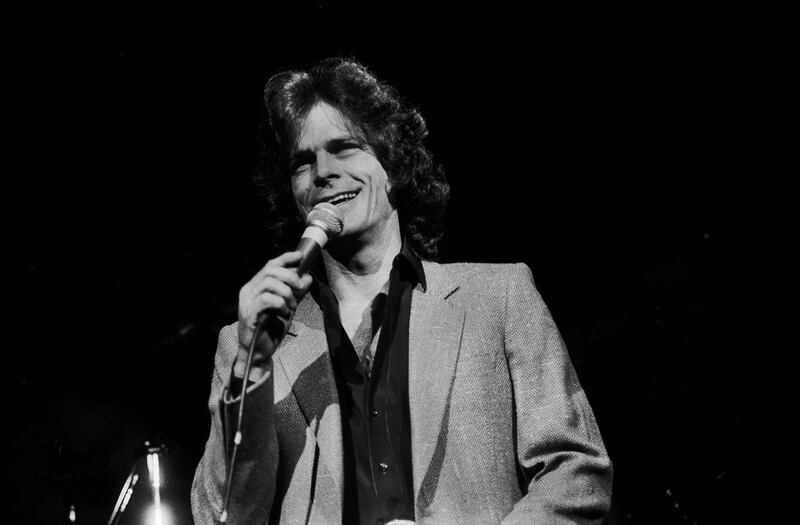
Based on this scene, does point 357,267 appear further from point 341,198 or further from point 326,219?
point 326,219

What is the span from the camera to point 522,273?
6.27ft

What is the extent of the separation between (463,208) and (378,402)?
4.88 feet

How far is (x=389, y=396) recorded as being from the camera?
1.71 meters

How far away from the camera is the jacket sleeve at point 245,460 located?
5.04 ft

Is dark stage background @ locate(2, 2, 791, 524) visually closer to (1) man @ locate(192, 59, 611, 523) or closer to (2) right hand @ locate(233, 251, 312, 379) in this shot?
(1) man @ locate(192, 59, 611, 523)

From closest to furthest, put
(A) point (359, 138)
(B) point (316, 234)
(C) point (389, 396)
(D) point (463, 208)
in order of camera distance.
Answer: (B) point (316, 234)
(C) point (389, 396)
(A) point (359, 138)
(D) point (463, 208)

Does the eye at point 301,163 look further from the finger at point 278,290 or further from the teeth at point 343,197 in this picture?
the finger at point 278,290

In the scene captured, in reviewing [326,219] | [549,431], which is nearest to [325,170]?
[326,219]

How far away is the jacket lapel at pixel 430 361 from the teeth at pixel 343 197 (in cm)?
32

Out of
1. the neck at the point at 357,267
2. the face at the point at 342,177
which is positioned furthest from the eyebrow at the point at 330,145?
the neck at the point at 357,267

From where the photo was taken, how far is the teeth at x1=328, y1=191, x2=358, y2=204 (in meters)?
2.03

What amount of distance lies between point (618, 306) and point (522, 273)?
122cm

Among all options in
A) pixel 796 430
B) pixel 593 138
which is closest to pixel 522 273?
pixel 593 138

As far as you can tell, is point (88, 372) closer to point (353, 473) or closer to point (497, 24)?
point (353, 473)
